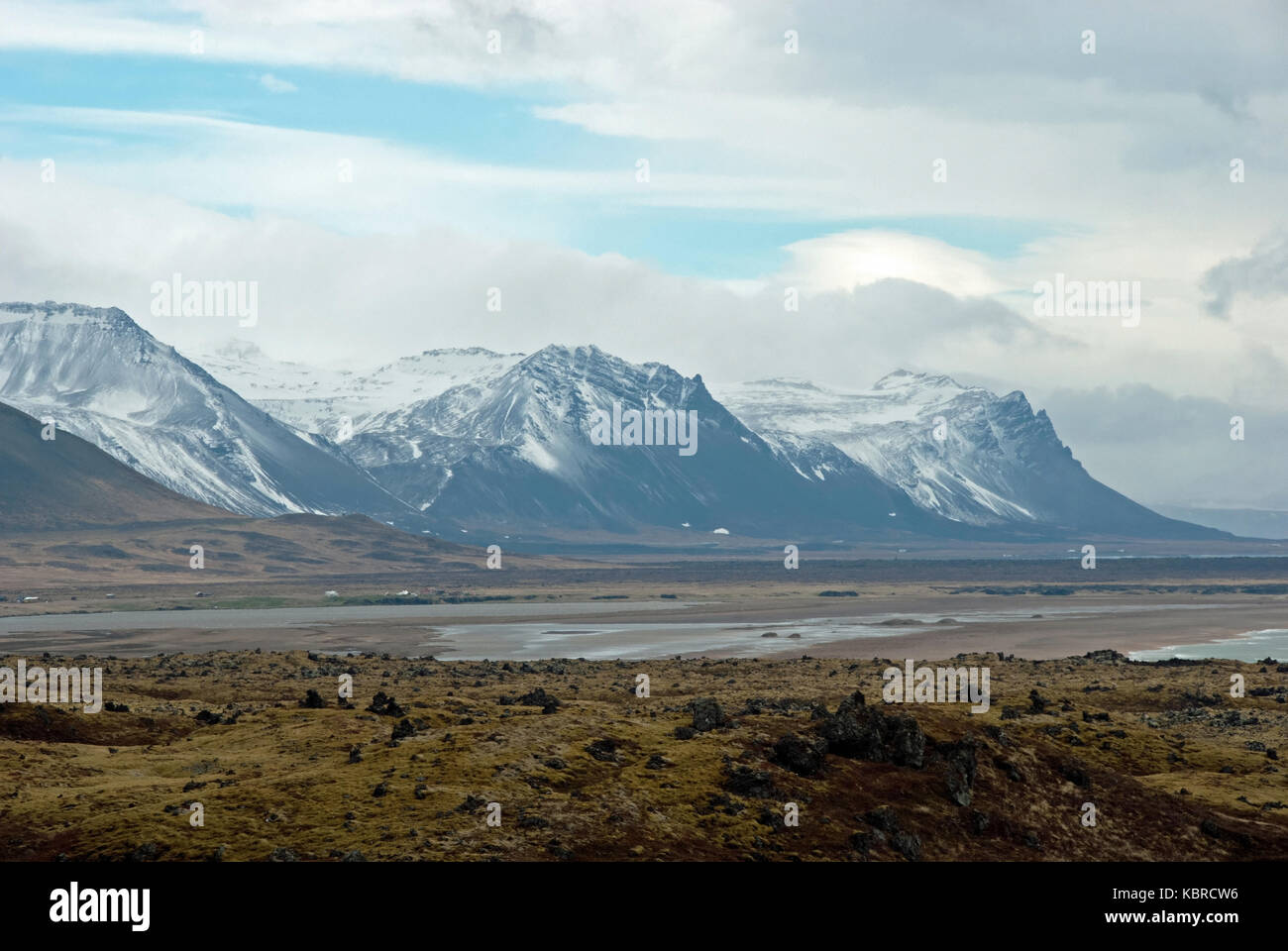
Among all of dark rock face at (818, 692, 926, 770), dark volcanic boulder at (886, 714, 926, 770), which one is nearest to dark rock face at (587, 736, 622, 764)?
dark rock face at (818, 692, 926, 770)

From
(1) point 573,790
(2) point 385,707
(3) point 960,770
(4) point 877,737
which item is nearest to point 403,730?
(2) point 385,707

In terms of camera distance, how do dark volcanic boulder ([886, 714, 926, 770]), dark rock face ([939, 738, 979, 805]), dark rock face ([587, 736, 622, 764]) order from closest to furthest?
dark rock face ([939, 738, 979, 805]) → dark rock face ([587, 736, 622, 764]) → dark volcanic boulder ([886, 714, 926, 770])

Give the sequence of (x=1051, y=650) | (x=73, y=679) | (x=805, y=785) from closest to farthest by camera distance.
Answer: (x=805, y=785), (x=73, y=679), (x=1051, y=650)

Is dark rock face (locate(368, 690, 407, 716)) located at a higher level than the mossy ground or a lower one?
higher

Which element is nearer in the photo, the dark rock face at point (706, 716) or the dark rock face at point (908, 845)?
the dark rock face at point (908, 845)

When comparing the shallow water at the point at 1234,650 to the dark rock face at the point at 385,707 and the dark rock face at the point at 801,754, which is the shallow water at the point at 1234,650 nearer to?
the dark rock face at the point at 385,707

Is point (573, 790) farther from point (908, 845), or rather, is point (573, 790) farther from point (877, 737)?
point (877, 737)

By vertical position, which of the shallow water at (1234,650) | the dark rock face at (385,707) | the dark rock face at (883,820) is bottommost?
the shallow water at (1234,650)

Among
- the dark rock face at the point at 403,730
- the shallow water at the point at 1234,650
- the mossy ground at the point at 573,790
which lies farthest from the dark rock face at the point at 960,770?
the shallow water at the point at 1234,650

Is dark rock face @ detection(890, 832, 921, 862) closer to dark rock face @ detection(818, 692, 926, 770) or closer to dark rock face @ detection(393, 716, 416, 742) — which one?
dark rock face @ detection(818, 692, 926, 770)

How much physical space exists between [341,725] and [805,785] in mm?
23585
